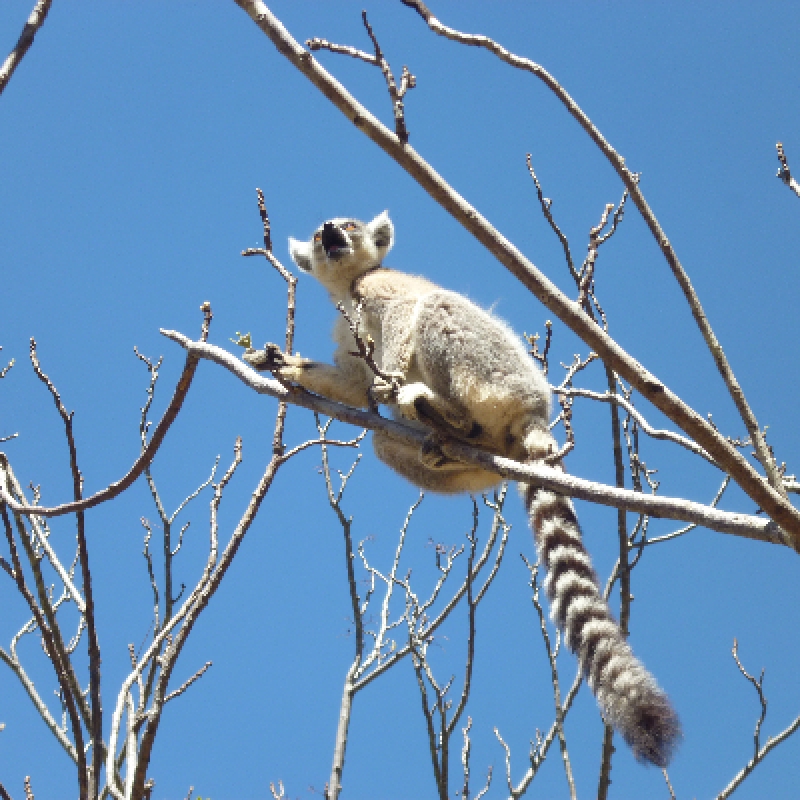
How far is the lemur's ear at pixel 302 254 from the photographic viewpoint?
8.02m

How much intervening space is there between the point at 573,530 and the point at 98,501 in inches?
110

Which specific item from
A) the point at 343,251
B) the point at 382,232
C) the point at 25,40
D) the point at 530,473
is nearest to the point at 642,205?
the point at 530,473

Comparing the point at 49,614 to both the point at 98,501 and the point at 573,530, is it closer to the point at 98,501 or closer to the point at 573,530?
the point at 98,501

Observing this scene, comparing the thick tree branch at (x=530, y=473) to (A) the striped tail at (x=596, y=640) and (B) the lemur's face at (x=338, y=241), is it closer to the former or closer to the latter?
(A) the striped tail at (x=596, y=640)

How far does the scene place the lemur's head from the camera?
7539 mm

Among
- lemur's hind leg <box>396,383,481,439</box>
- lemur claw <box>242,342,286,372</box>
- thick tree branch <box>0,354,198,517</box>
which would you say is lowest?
thick tree branch <box>0,354,198,517</box>

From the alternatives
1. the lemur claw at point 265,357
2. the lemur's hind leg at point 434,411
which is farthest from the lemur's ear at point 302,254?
the lemur's hind leg at point 434,411

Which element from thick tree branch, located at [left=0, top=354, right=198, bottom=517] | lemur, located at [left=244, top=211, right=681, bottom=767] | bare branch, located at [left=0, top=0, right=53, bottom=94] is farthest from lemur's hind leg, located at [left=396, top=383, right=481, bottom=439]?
bare branch, located at [left=0, top=0, right=53, bottom=94]

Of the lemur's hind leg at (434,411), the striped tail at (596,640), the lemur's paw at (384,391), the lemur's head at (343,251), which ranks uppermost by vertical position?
the lemur's head at (343,251)

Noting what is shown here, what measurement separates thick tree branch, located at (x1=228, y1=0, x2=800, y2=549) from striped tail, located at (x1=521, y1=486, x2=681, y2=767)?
A: 48.8 inches

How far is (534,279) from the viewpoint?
2.91 m

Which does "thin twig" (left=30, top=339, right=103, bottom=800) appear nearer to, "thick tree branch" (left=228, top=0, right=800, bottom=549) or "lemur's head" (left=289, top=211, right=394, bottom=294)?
"thick tree branch" (left=228, top=0, right=800, bottom=549)

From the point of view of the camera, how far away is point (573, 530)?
5.22 metres

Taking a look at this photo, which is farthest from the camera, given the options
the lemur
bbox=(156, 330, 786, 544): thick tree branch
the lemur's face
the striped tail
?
the lemur's face
